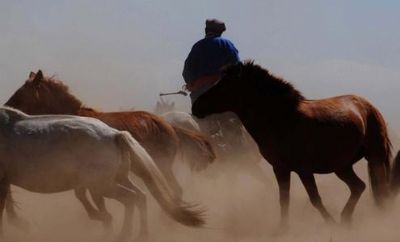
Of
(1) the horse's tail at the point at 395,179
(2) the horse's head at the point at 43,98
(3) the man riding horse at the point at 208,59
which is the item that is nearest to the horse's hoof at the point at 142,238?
(2) the horse's head at the point at 43,98

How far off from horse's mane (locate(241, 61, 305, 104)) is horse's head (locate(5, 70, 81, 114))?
2.49 m

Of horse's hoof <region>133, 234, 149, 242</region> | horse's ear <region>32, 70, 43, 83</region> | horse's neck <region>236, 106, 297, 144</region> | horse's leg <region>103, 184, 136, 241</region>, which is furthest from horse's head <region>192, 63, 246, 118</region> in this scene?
horse's ear <region>32, 70, 43, 83</region>

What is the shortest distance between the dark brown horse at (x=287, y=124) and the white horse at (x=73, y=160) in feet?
5.54

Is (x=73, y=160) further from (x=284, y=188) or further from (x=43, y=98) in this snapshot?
(x=284, y=188)

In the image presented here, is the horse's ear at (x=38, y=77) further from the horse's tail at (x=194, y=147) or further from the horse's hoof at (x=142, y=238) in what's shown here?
the horse's hoof at (x=142, y=238)

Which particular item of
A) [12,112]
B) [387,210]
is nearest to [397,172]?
[387,210]

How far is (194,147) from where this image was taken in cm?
1212

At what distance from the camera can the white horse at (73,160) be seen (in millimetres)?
9023

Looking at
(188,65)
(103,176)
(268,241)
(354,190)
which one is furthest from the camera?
(188,65)

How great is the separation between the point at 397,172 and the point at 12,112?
539cm

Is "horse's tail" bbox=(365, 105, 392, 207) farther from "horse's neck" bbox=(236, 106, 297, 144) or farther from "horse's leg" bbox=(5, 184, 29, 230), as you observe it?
"horse's leg" bbox=(5, 184, 29, 230)

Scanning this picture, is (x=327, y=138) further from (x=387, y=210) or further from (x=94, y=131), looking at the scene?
(x=94, y=131)

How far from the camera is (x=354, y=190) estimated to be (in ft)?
37.1

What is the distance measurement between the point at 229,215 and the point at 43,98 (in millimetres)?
3005
